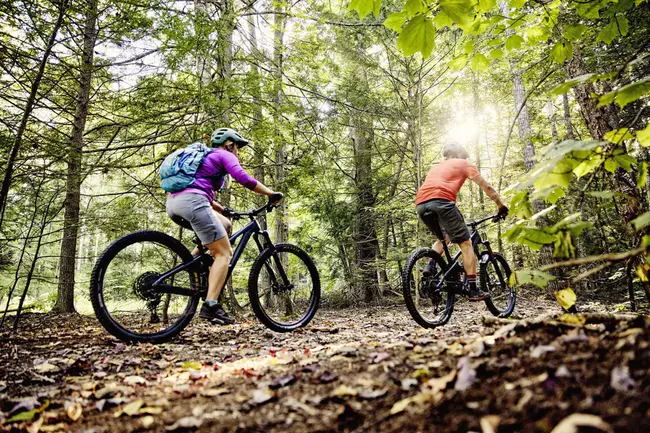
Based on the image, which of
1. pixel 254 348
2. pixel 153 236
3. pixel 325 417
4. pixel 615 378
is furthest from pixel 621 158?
pixel 153 236

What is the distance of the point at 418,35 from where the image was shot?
6.17 ft

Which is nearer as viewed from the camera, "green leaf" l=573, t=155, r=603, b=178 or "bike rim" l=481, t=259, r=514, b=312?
"green leaf" l=573, t=155, r=603, b=178

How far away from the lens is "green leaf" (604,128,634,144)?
1.75 metres

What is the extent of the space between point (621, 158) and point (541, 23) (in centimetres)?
179

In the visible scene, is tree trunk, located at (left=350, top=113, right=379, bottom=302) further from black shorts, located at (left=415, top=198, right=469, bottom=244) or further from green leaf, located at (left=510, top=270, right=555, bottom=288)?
green leaf, located at (left=510, top=270, right=555, bottom=288)

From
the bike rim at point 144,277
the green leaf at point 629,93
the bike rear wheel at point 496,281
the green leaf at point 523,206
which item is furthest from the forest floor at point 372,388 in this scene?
the bike rear wheel at point 496,281

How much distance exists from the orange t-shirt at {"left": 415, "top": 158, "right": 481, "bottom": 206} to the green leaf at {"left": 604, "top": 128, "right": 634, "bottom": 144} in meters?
2.58

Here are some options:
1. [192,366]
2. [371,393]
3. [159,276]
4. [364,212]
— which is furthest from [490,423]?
[364,212]

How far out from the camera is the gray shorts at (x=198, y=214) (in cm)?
356

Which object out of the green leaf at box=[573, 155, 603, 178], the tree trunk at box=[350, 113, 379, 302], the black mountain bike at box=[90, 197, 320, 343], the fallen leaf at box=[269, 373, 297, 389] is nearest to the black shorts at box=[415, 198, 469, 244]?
the black mountain bike at box=[90, 197, 320, 343]

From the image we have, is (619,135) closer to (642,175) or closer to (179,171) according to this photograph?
(642,175)

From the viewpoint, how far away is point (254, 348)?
3.38 metres

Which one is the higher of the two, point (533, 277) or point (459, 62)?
point (459, 62)

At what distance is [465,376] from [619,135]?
1.47 meters
